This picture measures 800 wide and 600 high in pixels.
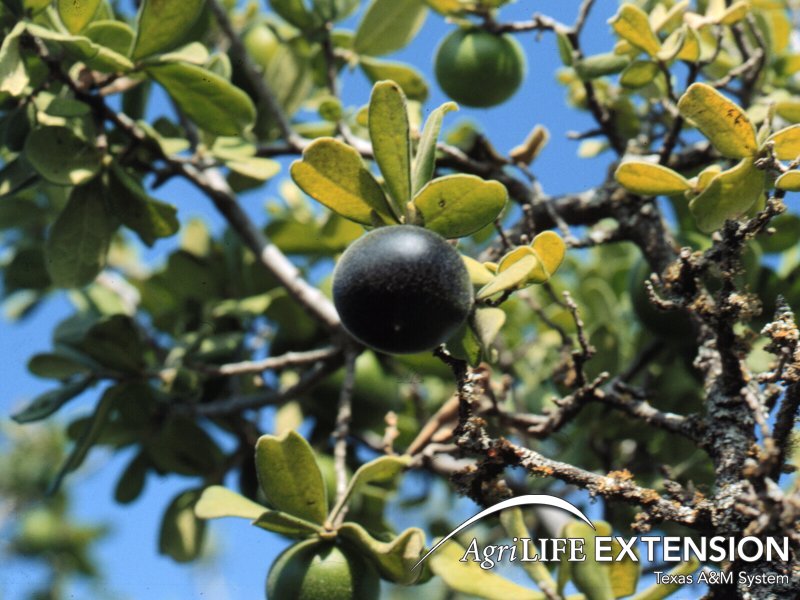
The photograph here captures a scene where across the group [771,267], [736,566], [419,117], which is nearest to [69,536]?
[419,117]

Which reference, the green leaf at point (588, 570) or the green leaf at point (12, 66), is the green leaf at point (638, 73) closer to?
the green leaf at point (588, 570)

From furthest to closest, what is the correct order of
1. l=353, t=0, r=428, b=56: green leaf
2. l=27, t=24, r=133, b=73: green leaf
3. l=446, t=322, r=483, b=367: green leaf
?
1. l=353, t=0, r=428, b=56: green leaf
2. l=27, t=24, r=133, b=73: green leaf
3. l=446, t=322, r=483, b=367: green leaf

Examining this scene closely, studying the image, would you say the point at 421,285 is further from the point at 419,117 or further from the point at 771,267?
the point at 771,267

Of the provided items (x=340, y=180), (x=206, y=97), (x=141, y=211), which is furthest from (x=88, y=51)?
(x=340, y=180)

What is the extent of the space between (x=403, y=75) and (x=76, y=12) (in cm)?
124

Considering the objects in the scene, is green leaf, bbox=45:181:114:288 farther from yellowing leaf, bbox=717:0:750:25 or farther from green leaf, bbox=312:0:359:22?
yellowing leaf, bbox=717:0:750:25

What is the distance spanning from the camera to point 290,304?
3494 mm

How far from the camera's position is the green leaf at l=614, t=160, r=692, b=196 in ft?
6.80

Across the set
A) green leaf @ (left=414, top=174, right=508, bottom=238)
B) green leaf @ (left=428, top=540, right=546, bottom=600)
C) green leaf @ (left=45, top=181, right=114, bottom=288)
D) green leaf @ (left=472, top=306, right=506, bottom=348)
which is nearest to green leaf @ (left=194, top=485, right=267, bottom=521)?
green leaf @ (left=428, top=540, right=546, bottom=600)

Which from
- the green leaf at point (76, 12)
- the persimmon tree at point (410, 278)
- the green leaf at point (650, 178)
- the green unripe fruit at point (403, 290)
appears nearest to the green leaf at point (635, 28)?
the persimmon tree at point (410, 278)

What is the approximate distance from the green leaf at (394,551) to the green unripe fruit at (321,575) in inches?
1.4

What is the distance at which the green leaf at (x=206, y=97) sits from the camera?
2.60m

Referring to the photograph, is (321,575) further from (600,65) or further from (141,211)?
(600,65)

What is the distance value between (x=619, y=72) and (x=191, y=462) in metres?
2.08
